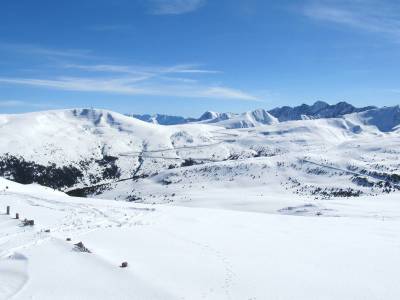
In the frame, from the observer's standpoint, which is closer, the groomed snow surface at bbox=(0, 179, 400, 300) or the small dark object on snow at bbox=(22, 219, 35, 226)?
the groomed snow surface at bbox=(0, 179, 400, 300)

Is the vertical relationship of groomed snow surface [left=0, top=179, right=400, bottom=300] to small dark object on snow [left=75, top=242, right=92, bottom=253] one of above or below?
below

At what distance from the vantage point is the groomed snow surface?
17.6 m

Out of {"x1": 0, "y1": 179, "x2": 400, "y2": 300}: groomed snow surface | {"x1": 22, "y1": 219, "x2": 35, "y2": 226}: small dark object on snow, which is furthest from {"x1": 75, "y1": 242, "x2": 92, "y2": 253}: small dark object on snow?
{"x1": 22, "y1": 219, "x2": 35, "y2": 226}: small dark object on snow

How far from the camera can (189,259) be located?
22344 millimetres

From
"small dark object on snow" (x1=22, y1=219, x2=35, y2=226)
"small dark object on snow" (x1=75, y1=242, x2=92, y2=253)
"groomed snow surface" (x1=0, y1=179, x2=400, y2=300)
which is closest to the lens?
"groomed snow surface" (x1=0, y1=179, x2=400, y2=300)

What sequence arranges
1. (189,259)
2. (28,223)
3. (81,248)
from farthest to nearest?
(28,223)
(81,248)
(189,259)

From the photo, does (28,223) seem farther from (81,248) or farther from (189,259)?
(189,259)

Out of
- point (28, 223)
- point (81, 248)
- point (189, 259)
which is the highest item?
point (81, 248)

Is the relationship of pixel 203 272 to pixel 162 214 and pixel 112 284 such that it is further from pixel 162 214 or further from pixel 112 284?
pixel 162 214

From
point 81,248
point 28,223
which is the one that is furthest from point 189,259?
point 28,223

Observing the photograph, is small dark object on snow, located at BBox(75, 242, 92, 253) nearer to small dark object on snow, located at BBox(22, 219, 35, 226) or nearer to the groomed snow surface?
the groomed snow surface

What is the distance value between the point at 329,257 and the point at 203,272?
768 centimetres

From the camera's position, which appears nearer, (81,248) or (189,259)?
(189,259)

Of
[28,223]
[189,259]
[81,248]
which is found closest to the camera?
[189,259]
